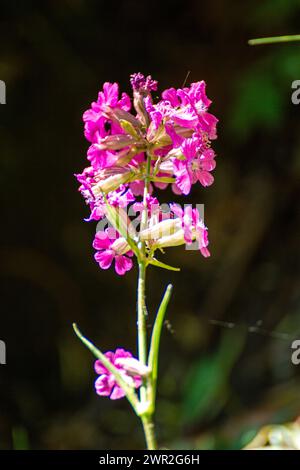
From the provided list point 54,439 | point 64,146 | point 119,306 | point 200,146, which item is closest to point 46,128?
point 64,146

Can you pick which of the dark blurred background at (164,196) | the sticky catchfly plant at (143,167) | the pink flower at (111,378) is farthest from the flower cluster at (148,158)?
the dark blurred background at (164,196)

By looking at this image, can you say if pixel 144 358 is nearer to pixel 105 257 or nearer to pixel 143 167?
pixel 105 257

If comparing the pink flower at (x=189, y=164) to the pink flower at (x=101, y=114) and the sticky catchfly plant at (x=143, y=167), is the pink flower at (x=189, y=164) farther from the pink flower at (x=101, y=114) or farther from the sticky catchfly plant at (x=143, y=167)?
the pink flower at (x=101, y=114)

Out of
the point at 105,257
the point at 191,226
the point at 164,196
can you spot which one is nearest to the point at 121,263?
the point at 105,257

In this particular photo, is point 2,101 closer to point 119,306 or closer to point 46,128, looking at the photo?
point 46,128

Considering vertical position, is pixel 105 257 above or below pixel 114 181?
below

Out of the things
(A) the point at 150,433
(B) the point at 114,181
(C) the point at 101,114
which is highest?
(C) the point at 101,114
